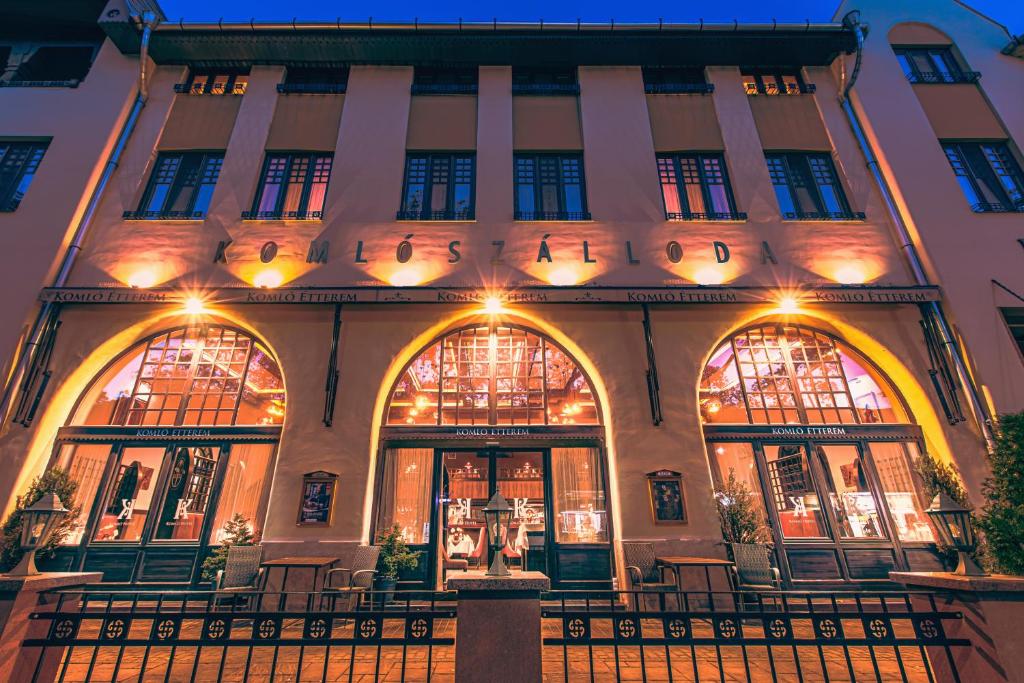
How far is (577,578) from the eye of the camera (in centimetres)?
816

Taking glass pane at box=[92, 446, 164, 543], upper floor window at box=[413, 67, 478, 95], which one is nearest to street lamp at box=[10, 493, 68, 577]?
glass pane at box=[92, 446, 164, 543]

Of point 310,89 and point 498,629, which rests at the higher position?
point 310,89

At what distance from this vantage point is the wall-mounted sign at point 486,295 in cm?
877

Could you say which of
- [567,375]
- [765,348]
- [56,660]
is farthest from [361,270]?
[765,348]

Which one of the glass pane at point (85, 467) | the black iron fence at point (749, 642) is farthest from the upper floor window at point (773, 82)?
the glass pane at point (85, 467)

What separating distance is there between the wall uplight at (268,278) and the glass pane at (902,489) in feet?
40.6

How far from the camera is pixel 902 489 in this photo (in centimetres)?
862

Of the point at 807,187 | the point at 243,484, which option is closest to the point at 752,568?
the point at 807,187

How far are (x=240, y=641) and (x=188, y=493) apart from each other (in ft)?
22.5

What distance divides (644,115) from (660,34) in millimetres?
2189

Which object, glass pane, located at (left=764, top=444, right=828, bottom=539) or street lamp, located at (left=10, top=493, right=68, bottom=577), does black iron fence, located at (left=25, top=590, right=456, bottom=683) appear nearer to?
street lamp, located at (left=10, top=493, right=68, bottom=577)

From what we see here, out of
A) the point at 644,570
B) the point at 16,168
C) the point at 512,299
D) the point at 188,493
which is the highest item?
the point at 16,168

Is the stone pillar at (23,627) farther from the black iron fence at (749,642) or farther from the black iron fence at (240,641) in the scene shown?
the black iron fence at (749,642)

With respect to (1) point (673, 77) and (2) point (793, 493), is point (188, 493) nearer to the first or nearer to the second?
(2) point (793, 493)
